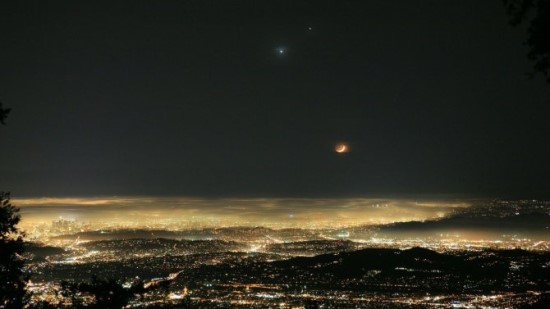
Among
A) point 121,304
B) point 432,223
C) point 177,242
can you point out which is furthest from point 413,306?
point 432,223

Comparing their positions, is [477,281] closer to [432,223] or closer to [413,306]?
[413,306]

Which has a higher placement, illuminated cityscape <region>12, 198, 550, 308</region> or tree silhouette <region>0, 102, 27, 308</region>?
tree silhouette <region>0, 102, 27, 308</region>

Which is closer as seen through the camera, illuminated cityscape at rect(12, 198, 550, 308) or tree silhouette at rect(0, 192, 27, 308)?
tree silhouette at rect(0, 192, 27, 308)

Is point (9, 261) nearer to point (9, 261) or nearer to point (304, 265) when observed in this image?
point (9, 261)

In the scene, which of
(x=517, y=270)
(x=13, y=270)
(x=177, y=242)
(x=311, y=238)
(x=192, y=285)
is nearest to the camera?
(x=13, y=270)

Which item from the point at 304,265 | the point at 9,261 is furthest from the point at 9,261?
the point at 304,265

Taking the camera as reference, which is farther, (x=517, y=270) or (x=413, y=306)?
(x=517, y=270)

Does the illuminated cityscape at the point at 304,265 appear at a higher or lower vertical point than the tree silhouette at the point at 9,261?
lower

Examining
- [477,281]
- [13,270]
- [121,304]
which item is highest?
[13,270]

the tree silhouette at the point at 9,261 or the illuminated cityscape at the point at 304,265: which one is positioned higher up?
the tree silhouette at the point at 9,261

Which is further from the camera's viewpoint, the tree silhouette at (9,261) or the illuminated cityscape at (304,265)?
the illuminated cityscape at (304,265)

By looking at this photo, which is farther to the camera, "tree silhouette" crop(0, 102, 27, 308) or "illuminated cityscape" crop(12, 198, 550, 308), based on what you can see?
"illuminated cityscape" crop(12, 198, 550, 308)
